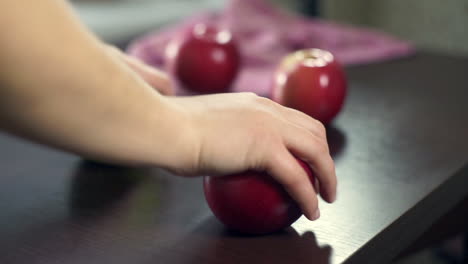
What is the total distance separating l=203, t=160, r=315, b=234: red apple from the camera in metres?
0.51

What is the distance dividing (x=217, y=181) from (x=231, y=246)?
2.0 inches

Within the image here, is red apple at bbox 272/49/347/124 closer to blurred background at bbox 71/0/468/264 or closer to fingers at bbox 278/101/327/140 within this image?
fingers at bbox 278/101/327/140

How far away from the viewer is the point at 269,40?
1255mm

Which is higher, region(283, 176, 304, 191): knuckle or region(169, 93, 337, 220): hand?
region(169, 93, 337, 220): hand

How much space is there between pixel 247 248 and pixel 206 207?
9 cm

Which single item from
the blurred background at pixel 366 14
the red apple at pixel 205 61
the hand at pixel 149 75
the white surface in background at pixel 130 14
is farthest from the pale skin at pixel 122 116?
the blurred background at pixel 366 14

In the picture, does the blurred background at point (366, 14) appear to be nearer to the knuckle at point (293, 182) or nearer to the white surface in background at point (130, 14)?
the white surface in background at point (130, 14)

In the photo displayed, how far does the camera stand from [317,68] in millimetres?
798

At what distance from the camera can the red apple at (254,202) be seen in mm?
505

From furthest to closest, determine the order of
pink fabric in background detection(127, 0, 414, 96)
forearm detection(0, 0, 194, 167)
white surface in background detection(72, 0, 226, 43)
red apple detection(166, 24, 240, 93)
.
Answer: white surface in background detection(72, 0, 226, 43), pink fabric in background detection(127, 0, 414, 96), red apple detection(166, 24, 240, 93), forearm detection(0, 0, 194, 167)

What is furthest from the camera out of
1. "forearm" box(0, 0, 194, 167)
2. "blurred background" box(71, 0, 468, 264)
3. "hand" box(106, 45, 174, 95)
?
"blurred background" box(71, 0, 468, 264)

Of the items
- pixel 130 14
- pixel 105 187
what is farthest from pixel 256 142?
pixel 130 14

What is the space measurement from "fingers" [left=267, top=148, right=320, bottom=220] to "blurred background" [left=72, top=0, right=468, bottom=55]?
1.43m

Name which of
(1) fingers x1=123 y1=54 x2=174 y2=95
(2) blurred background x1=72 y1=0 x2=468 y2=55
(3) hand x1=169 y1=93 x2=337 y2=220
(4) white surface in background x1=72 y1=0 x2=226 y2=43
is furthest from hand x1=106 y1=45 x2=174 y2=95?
(2) blurred background x1=72 y1=0 x2=468 y2=55
